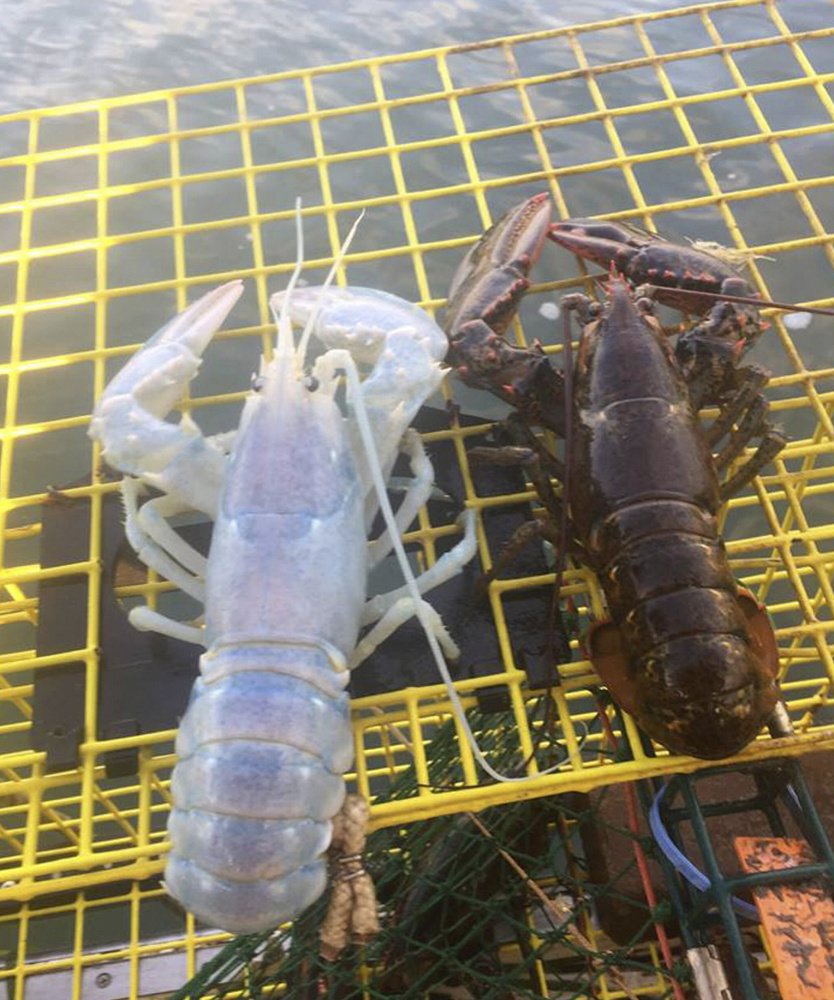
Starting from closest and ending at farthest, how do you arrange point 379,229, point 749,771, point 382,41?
point 749,771
point 379,229
point 382,41

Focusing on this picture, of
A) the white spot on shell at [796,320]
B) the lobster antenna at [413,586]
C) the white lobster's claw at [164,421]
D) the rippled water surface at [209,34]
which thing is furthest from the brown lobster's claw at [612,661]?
the rippled water surface at [209,34]

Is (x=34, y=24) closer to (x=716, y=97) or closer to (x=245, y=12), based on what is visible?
(x=245, y=12)

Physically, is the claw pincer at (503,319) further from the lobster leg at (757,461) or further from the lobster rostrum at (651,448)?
the lobster leg at (757,461)

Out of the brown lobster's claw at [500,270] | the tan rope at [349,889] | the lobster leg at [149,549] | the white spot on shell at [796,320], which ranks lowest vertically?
the white spot on shell at [796,320]

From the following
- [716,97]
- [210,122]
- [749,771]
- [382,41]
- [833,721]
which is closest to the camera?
[749,771]

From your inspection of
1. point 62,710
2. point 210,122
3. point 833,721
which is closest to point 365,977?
point 62,710
